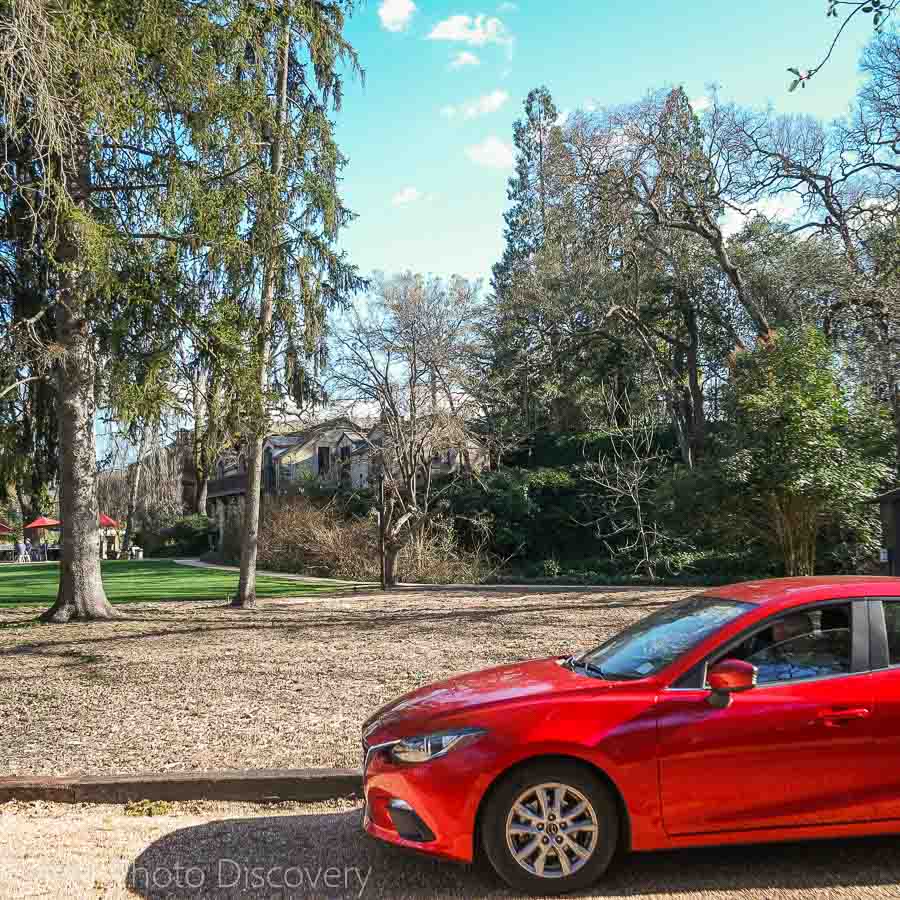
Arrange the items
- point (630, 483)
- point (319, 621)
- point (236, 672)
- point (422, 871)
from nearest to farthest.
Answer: point (422, 871) → point (236, 672) → point (319, 621) → point (630, 483)

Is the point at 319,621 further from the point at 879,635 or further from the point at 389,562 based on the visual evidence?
the point at 879,635

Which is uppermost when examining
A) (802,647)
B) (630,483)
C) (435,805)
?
(630,483)

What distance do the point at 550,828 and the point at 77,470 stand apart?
1173cm

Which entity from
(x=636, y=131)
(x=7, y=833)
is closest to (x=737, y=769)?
(x=7, y=833)

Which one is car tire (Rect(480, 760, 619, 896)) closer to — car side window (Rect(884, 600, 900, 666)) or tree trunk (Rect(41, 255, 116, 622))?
car side window (Rect(884, 600, 900, 666))

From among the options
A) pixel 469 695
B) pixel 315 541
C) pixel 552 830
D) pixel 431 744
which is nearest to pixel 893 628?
pixel 552 830

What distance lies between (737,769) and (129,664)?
8.02 m

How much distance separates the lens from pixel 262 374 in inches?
600

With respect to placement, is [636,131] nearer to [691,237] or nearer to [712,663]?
[691,237]

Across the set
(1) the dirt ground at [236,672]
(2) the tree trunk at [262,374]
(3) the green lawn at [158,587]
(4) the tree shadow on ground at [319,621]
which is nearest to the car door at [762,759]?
(1) the dirt ground at [236,672]

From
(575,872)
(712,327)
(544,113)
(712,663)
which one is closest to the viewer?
(575,872)

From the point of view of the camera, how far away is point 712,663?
4.52 m

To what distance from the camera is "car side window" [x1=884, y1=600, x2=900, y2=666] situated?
15.0 ft

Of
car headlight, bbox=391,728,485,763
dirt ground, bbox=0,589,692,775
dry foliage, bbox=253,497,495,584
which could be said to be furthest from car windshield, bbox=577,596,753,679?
dry foliage, bbox=253,497,495,584
